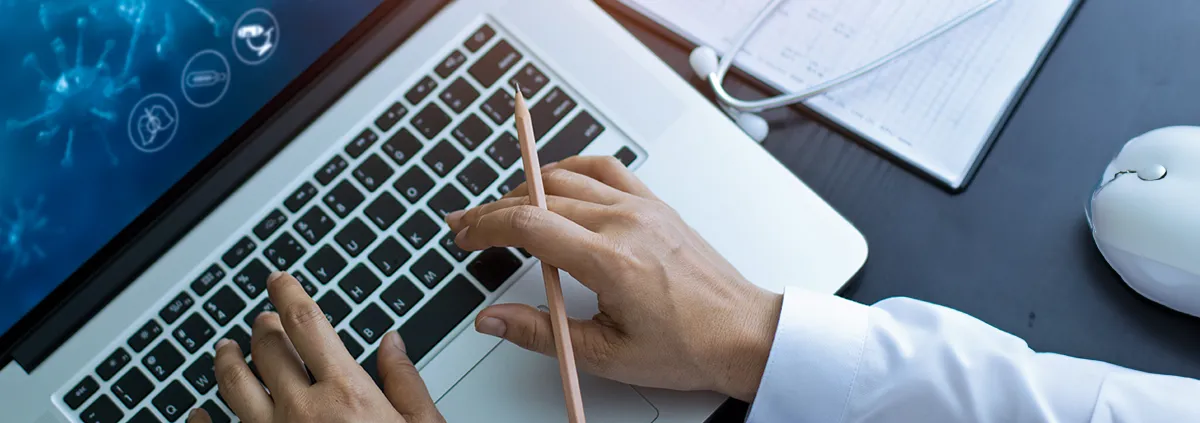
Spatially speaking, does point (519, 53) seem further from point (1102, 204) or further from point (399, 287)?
point (1102, 204)

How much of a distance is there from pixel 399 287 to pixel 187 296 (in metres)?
0.16

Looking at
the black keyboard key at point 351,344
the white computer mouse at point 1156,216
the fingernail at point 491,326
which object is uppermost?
the black keyboard key at point 351,344

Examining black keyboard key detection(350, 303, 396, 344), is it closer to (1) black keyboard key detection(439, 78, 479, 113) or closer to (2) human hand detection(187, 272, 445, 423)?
(2) human hand detection(187, 272, 445, 423)

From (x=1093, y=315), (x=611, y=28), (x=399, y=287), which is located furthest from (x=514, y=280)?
(x=1093, y=315)

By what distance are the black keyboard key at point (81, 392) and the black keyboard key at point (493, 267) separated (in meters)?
0.28

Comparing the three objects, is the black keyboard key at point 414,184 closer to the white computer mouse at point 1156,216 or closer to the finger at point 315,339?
the finger at point 315,339

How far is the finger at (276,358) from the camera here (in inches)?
22.8

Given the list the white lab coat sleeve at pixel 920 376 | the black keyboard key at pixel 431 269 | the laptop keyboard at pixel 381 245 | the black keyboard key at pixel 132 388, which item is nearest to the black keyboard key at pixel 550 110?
the laptop keyboard at pixel 381 245

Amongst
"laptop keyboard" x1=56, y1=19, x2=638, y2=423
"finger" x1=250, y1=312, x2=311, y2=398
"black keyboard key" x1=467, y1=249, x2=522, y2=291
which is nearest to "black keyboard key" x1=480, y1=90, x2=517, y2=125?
"laptop keyboard" x1=56, y1=19, x2=638, y2=423

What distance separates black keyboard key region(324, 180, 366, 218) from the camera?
0.65 meters

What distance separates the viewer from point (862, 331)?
601mm

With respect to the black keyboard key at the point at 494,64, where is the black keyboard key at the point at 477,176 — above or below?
below

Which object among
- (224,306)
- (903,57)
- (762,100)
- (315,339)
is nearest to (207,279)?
(224,306)

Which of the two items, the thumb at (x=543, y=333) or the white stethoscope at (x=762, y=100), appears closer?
the thumb at (x=543, y=333)
